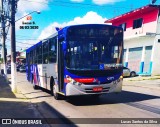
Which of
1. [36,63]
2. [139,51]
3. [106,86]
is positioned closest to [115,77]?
[106,86]

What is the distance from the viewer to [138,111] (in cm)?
915

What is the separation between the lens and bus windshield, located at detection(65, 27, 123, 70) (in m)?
10.3

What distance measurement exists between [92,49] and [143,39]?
21.2 meters

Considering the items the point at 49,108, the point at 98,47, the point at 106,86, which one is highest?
the point at 98,47

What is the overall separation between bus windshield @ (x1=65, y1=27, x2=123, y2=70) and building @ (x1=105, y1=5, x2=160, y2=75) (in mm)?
18269

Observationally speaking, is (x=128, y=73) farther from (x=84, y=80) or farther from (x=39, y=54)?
(x=84, y=80)

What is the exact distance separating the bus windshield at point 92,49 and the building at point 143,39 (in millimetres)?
18269

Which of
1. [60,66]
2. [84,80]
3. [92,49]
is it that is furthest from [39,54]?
[84,80]

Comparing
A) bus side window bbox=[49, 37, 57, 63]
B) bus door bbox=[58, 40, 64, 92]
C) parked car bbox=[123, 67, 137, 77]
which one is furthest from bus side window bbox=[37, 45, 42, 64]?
parked car bbox=[123, 67, 137, 77]

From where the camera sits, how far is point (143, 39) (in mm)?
30328

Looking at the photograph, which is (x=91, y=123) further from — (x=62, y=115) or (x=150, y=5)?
(x=150, y=5)

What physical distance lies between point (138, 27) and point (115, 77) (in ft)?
72.4

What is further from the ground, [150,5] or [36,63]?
[150,5]

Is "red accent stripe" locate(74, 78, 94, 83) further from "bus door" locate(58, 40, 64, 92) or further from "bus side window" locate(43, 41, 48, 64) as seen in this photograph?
"bus side window" locate(43, 41, 48, 64)
